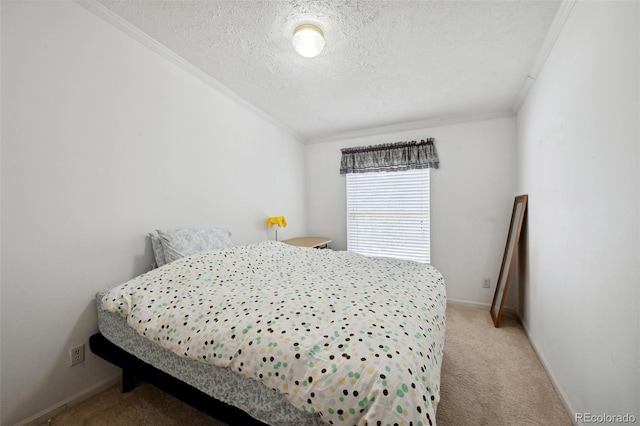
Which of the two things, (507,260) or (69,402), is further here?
(507,260)

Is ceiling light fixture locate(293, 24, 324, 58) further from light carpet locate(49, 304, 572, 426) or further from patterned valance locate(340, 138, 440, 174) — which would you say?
light carpet locate(49, 304, 572, 426)

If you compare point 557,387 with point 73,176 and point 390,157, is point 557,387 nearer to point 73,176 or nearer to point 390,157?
point 390,157

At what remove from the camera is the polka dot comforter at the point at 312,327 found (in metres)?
Answer: 0.77

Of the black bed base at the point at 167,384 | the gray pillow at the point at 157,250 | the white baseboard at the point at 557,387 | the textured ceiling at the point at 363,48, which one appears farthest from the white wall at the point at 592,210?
the gray pillow at the point at 157,250

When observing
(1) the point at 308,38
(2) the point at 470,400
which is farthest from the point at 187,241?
(2) the point at 470,400

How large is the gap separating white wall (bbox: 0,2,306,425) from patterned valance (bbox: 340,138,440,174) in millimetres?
2221

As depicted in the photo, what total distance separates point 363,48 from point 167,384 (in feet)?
8.16

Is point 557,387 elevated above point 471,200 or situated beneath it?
situated beneath

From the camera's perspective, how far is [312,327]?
1002 mm

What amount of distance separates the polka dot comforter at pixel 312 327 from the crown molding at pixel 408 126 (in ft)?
7.47

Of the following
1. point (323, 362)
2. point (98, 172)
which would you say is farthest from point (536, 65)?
point (98, 172)

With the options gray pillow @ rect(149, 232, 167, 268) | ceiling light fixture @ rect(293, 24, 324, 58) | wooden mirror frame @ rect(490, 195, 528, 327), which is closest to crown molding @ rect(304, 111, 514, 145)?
wooden mirror frame @ rect(490, 195, 528, 327)

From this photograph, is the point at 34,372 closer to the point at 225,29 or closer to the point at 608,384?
the point at 225,29

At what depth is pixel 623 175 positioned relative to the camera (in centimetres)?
101
